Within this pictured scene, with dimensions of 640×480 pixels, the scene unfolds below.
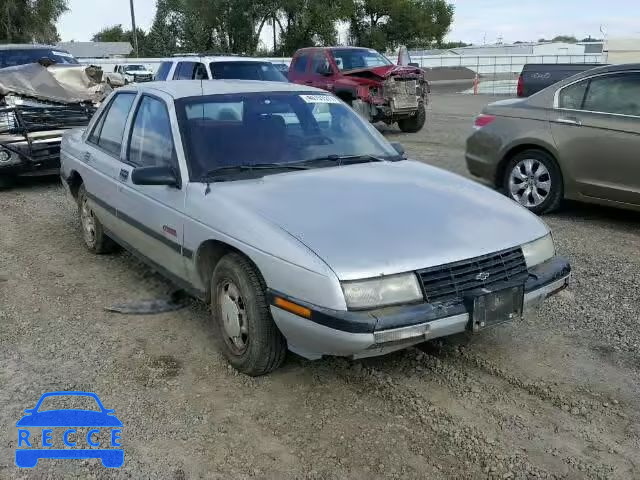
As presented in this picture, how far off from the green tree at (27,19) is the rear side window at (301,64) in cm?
3434

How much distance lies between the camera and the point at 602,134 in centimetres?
631

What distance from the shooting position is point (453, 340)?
405cm

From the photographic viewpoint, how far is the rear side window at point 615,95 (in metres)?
6.26

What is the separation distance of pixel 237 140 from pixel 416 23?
68.8m

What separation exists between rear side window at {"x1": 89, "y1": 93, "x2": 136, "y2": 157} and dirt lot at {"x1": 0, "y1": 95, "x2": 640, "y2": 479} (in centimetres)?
110

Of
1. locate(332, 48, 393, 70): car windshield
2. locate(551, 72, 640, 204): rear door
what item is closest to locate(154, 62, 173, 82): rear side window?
locate(332, 48, 393, 70): car windshield

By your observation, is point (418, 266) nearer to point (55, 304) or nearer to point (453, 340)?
point (453, 340)

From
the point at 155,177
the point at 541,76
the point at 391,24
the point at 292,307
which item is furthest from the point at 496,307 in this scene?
the point at 391,24

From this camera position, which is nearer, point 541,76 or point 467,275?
point 467,275

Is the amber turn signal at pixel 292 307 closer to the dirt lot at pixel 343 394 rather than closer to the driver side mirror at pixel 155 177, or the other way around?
the dirt lot at pixel 343 394

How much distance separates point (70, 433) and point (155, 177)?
1.53 metres

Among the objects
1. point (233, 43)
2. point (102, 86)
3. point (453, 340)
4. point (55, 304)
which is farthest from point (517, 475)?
point (233, 43)

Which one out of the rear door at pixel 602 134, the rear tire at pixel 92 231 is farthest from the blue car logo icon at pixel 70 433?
the rear door at pixel 602 134

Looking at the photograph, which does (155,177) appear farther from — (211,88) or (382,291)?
(382,291)
